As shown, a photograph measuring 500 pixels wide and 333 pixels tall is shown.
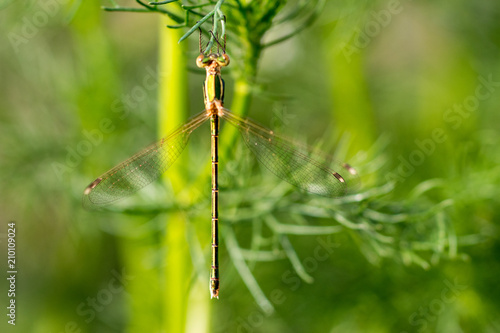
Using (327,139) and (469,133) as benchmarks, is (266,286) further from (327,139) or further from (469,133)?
(469,133)

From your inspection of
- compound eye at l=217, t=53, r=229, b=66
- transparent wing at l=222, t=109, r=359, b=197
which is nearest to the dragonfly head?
compound eye at l=217, t=53, r=229, b=66

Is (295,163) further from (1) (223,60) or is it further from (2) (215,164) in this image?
(1) (223,60)

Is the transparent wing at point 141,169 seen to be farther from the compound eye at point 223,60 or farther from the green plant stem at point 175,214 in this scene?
the compound eye at point 223,60

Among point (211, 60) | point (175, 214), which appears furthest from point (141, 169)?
point (211, 60)

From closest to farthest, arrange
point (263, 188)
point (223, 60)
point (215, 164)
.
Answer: point (223, 60), point (215, 164), point (263, 188)

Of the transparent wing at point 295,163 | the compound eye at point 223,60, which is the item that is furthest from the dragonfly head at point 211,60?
the transparent wing at point 295,163

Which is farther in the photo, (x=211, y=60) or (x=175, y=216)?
(x=175, y=216)

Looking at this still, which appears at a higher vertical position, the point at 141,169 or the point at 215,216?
the point at 141,169
